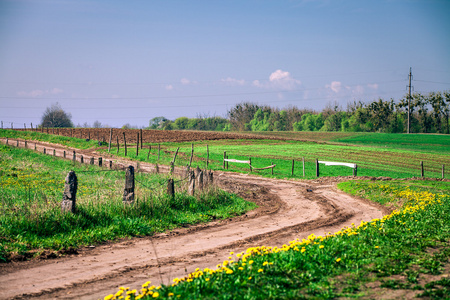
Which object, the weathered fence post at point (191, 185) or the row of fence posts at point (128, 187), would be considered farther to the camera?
the weathered fence post at point (191, 185)

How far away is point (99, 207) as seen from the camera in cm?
1198

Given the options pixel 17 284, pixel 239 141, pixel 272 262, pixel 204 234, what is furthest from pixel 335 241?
pixel 239 141

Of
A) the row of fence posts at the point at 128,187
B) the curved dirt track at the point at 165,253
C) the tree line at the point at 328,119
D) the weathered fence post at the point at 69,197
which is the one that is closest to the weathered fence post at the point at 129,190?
the row of fence posts at the point at 128,187

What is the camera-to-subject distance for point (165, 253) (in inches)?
378

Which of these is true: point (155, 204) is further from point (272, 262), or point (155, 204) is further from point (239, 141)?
point (239, 141)

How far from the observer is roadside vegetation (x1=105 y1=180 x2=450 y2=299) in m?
5.86

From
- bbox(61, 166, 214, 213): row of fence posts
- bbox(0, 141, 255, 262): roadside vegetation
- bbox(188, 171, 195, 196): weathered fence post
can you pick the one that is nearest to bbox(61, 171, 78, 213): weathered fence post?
bbox(61, 166, 214, 213): row of fence posts

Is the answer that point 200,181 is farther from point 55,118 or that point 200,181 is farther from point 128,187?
point 55,118

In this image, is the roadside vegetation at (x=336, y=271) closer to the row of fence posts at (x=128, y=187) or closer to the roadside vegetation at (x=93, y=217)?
the roadside vegetation at (x=93, y=217)

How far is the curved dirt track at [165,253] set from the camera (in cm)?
728

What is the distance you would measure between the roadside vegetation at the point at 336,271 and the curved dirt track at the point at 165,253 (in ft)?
2.94

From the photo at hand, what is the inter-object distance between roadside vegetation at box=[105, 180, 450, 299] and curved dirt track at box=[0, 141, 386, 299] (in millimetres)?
897

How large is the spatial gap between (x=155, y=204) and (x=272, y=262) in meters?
7.14

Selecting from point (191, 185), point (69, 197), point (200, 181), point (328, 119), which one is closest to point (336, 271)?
point (69, 197)
